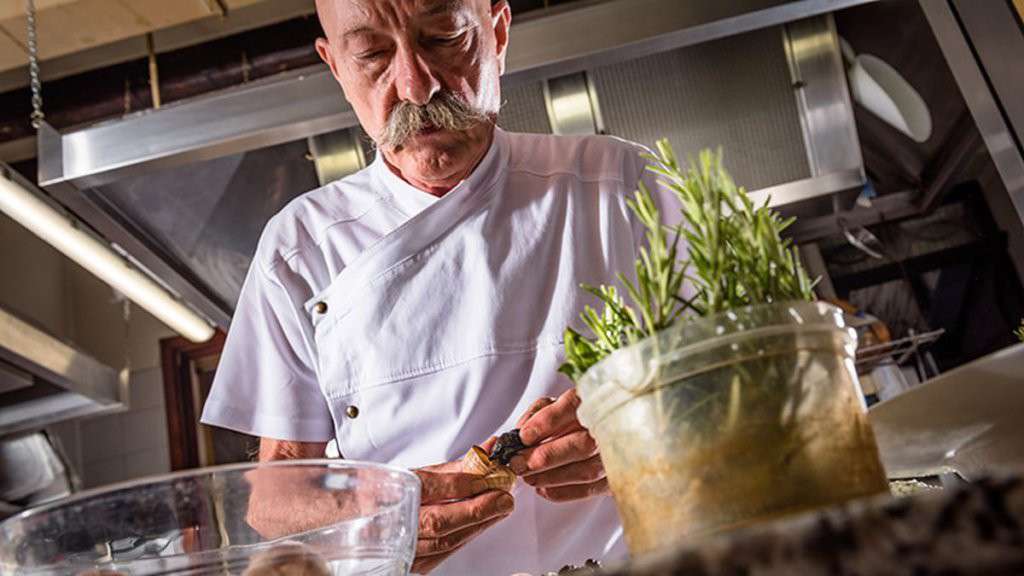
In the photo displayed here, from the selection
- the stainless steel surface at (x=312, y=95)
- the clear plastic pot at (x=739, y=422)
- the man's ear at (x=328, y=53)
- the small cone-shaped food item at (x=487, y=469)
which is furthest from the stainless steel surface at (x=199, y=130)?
the clear plastic pot at (x=739, y=422)

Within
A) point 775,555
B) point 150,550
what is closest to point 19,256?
point 150,550

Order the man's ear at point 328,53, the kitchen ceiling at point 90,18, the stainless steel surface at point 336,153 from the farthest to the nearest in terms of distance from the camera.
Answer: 1. the kitchen ceiling at point 90,18
2. the stainless steel surface at point 336,153
3. the man's ear at point 328,53

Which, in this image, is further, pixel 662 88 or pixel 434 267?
pixel 662 88

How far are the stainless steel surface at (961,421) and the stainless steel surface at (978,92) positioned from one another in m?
1.60

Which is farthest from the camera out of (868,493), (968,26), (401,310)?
(968,26)

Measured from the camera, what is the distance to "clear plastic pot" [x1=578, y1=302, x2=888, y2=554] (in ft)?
1.15

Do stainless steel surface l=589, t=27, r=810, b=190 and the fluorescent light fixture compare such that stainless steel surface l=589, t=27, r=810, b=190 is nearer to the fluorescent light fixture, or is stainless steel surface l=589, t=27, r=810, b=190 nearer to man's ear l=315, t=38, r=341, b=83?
man's ear l=315, t=38, r=341, b=83

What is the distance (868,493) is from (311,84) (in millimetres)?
1950

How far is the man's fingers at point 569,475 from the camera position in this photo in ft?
2.47

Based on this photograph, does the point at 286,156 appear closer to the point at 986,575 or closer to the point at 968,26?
the point at 968,26

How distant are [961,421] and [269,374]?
2.97ft

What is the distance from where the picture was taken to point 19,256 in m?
5.71

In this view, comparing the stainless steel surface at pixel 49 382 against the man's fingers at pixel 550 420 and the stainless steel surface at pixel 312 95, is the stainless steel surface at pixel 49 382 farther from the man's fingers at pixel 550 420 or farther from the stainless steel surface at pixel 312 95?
the man's fingers at pixel 550 420

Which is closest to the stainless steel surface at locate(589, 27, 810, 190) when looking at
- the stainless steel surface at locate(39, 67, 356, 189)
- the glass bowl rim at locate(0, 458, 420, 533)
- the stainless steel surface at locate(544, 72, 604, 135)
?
the stainless steel surface at locate(544, 72, 604, 135)
